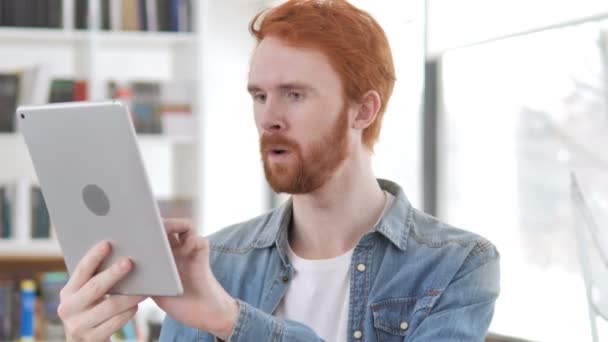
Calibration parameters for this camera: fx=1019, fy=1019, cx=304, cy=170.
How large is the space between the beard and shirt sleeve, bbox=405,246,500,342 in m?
0.29

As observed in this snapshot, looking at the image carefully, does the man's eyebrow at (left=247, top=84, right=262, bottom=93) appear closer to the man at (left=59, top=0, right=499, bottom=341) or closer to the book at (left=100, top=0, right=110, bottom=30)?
the man at (left=59, top=0, right=499, bottom=341)

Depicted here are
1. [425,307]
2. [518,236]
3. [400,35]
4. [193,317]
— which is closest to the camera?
[193,317]

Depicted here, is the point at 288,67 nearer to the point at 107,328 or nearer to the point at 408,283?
the point at 408,283

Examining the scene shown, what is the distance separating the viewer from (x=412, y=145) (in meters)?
3.79

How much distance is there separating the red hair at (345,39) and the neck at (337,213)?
4.8 inches

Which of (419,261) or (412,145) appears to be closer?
(419,261)

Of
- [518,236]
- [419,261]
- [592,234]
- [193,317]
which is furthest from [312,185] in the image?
[518,236]

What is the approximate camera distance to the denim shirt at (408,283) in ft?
5.52

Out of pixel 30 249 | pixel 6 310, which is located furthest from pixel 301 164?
pixel 6 310

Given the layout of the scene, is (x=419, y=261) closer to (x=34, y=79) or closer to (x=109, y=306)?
(x=109, y=306)

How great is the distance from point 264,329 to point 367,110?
0.49 meters

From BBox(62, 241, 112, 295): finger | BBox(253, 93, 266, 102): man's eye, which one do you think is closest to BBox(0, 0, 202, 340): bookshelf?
BBox(253, 93, 266, 102): man's eye

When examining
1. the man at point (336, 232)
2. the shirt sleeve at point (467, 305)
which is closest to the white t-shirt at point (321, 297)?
the man at point (336, 232)

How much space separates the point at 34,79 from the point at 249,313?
2869mm
